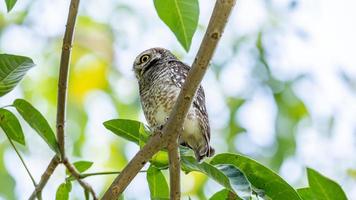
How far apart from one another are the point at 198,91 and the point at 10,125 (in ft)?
3.88

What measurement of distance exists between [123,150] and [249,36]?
4.71 feet

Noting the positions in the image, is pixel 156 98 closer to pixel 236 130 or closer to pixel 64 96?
pixel 64 96

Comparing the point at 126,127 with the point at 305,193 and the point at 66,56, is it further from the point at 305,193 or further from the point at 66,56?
the point at 305,193

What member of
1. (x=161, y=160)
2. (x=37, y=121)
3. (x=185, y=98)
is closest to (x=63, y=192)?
(x=37, y=121)

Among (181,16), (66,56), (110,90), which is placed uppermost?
(181,16)

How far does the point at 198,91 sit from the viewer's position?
135 inches

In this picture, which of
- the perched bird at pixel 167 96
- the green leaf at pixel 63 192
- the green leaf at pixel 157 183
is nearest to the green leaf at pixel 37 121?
the green leaf at pixel 63 192

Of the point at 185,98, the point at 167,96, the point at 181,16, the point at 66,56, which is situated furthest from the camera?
the point at 167,96

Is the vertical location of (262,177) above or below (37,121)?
below

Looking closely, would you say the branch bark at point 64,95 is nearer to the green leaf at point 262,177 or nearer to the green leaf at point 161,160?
the green leaf at point 161,160

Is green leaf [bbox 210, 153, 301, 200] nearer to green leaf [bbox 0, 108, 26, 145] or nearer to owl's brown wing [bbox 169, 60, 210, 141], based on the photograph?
green leaf [bbox 0, 108, 26, 145]

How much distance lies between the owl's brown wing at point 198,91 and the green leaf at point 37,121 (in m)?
1.08

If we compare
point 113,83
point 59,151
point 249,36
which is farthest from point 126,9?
point 59,151

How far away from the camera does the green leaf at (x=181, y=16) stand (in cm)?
226
